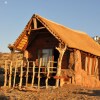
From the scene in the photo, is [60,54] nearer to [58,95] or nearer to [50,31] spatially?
[50,31]

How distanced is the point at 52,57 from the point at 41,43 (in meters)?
2.08

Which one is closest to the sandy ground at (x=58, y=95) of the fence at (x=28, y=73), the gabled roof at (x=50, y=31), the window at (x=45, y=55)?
the fence at (x=28, y=73)

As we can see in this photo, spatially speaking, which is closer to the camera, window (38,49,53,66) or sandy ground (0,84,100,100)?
sandy ground (0,84,100,100)

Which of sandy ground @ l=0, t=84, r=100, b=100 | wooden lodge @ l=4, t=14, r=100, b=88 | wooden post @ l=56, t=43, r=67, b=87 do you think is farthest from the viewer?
wooden lodge @ l=4, t=14, r=100, b=88

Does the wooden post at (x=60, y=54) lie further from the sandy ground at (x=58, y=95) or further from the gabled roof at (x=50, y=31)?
the sandy ground at (x=58, y=95)

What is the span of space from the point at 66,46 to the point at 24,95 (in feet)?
19.9

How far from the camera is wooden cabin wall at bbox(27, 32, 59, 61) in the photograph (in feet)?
95.2

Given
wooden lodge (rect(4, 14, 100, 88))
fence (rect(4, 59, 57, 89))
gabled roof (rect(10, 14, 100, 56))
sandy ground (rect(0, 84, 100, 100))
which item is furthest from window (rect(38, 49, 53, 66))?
sandy ground (rect(0, 84, 100, 100))

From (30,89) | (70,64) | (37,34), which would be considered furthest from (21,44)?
(30,89)

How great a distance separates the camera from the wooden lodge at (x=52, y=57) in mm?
25688

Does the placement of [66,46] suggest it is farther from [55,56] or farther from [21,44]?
[21,44]

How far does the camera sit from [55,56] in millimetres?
29062

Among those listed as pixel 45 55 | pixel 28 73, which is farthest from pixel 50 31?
pixel 28 73

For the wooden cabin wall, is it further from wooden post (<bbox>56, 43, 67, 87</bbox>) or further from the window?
wooden post (<bbox>56, 43, 67, 87</bbox>)
